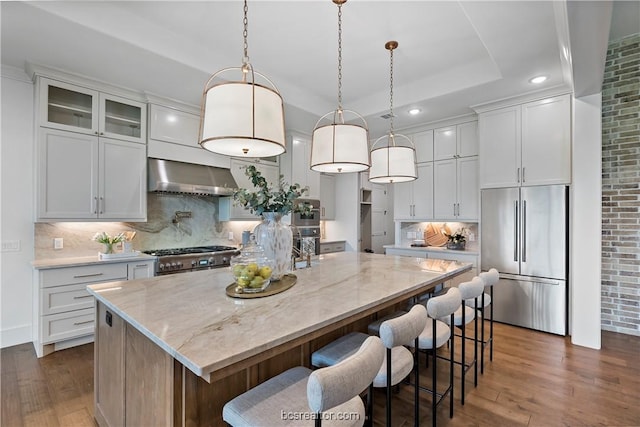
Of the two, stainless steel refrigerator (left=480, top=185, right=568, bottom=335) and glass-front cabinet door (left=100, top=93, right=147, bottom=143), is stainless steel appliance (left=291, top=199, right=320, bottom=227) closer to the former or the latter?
glass-front cabinet door (left=100, top=93, right=147, bottom=143)

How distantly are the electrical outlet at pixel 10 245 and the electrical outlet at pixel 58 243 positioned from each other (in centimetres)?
29

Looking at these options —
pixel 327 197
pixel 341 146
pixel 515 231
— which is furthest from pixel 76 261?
pixel 515 231

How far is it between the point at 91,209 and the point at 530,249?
4.96 meters

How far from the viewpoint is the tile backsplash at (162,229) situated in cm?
330

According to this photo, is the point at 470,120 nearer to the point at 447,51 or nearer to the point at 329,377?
the point at 447,51

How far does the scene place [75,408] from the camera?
6.86 feet

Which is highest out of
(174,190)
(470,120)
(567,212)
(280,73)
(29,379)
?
(280,73)

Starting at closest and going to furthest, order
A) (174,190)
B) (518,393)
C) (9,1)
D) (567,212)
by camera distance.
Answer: (9,1) → (518,393) → (567,212) → (174,190)

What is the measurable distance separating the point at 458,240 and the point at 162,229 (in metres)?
4.13

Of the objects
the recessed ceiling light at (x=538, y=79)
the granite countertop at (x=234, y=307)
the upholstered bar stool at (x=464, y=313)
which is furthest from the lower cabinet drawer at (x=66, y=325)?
the recessed ceiling light at (x=538, y=79)

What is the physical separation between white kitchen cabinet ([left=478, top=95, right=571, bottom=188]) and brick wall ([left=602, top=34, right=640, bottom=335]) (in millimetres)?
605

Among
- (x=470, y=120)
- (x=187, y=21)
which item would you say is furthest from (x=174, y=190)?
(x=470, y=120)

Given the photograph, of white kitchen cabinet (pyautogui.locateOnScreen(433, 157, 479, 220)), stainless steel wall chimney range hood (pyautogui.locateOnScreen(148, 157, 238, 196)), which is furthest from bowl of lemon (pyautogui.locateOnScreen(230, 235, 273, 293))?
white kitchen cabinet (pyautogui.locateOnScreen(433, 157, 479, 220))

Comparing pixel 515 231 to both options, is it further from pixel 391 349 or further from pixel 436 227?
pixel 391 349
